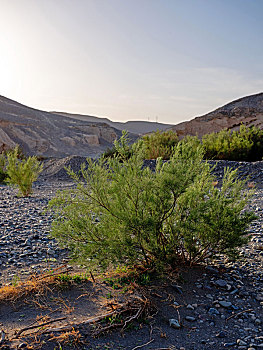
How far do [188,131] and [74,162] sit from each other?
1336 centimetres

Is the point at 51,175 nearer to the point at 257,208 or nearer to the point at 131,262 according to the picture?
the point at 257,208

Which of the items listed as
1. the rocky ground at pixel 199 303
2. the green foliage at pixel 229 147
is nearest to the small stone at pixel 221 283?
the rocky ground at pixel 199 303

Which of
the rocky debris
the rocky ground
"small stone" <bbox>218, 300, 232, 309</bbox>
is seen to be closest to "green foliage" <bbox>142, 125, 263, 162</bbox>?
the rocky debris

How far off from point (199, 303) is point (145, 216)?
1041 mm

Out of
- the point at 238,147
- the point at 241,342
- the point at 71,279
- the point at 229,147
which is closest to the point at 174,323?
the point at 241,342

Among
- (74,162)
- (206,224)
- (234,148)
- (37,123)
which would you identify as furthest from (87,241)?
(37,123)

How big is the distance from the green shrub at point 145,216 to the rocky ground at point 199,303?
0.34m

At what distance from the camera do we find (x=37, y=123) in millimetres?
39188

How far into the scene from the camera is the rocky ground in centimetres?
294

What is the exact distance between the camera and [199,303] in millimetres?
3514

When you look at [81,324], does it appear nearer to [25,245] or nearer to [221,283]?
[221,283]

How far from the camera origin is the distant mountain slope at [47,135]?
110 ft

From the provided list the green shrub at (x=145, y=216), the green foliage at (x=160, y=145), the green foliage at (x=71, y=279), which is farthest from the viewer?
the green foliage at (x=160, y=145)

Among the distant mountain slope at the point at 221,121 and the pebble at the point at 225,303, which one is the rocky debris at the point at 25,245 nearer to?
the pebble at the point at 225,303
